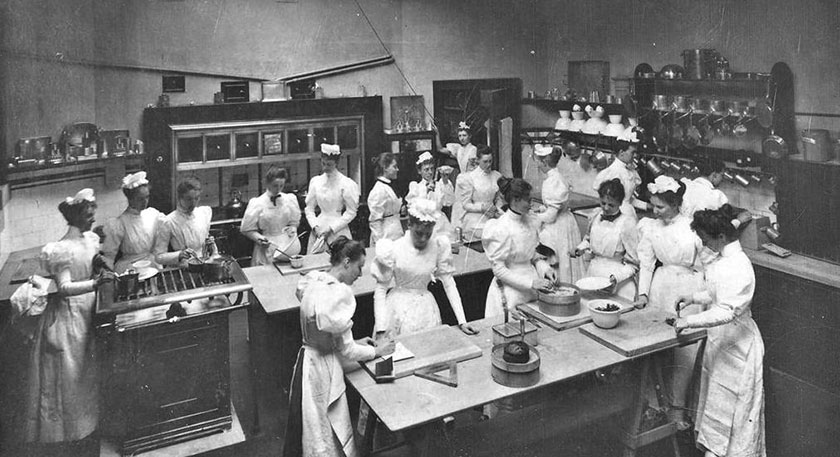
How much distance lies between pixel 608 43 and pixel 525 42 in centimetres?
114

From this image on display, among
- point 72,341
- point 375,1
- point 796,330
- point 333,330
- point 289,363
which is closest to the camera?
point 333,330

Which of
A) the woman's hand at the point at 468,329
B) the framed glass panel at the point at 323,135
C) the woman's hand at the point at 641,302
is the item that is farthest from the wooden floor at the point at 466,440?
the framed glass panel at the point at 323,135

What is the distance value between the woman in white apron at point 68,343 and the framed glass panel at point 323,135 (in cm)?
361

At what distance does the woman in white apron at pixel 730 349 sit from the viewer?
334 cm

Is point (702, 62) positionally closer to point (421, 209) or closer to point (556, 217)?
point (556, 217)

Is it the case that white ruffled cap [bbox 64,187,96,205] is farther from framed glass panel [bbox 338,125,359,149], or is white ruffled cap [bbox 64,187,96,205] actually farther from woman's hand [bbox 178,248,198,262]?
framed glass panel [bbox 338,125,359,149]

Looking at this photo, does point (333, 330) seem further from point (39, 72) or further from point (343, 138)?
point (343, 138)

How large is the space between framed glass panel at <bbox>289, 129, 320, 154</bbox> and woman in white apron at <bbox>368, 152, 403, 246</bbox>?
4.77 ft

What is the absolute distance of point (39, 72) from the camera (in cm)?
450

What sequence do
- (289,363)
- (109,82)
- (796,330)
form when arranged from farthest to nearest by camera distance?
(109,82) < (796,330) < (289,363)

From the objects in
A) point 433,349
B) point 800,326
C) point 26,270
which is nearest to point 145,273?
point 26,270

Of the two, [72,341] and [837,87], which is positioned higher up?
[837,87]

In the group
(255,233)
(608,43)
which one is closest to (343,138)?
(255,233)

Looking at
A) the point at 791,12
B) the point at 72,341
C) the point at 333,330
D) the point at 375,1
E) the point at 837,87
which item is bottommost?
the point at 72,341
